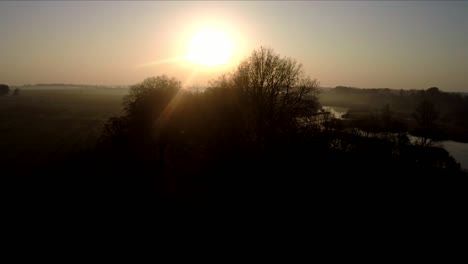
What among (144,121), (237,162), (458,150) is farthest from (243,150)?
(458,150)

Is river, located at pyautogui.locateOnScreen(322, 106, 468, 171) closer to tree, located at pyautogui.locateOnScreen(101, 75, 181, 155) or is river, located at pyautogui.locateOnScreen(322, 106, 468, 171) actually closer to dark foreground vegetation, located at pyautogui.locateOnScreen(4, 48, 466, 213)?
dark foreground vegetation, located at pyautogui.locateOnScreen(4, 48, 466, 213)

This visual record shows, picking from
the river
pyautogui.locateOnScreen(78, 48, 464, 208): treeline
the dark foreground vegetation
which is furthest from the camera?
the river

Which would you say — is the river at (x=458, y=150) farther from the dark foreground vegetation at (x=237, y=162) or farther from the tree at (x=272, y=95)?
the tree at (x=272, y=95)

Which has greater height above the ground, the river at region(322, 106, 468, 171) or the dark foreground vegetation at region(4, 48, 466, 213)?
the dark foreground vegetation at region(4, 48, 466, 213)

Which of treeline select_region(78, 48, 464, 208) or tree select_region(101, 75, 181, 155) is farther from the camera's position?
tree select_region(101, 75, 181, 155)

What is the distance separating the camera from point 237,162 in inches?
1042

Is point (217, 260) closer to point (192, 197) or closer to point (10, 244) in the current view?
point (192, 197)

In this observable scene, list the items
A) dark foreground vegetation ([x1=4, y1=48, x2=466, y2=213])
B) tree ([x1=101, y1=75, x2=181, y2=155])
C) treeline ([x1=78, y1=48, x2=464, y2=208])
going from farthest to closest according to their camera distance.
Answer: tree ([x1=101, y1=75, x2=181, y2=155])
treeline ([x1=78, y1=48, x2=464, y2=208])
dark foreground vegetation ([x1=4, y1=48, x2=466, y2=213])

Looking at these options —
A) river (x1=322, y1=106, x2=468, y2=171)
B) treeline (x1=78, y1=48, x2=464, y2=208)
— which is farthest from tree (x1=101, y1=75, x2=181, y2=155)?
river (x1=322, y1=106, x2=468, y2=171)

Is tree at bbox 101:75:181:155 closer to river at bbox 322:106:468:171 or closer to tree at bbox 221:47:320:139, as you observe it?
tree at bbox 221:47:320:139

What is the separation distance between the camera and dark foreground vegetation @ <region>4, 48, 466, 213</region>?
22.1 m

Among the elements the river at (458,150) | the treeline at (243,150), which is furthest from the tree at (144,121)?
the river at (458,150)

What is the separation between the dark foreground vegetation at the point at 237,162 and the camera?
2212 cm

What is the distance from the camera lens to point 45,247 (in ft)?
52.0
